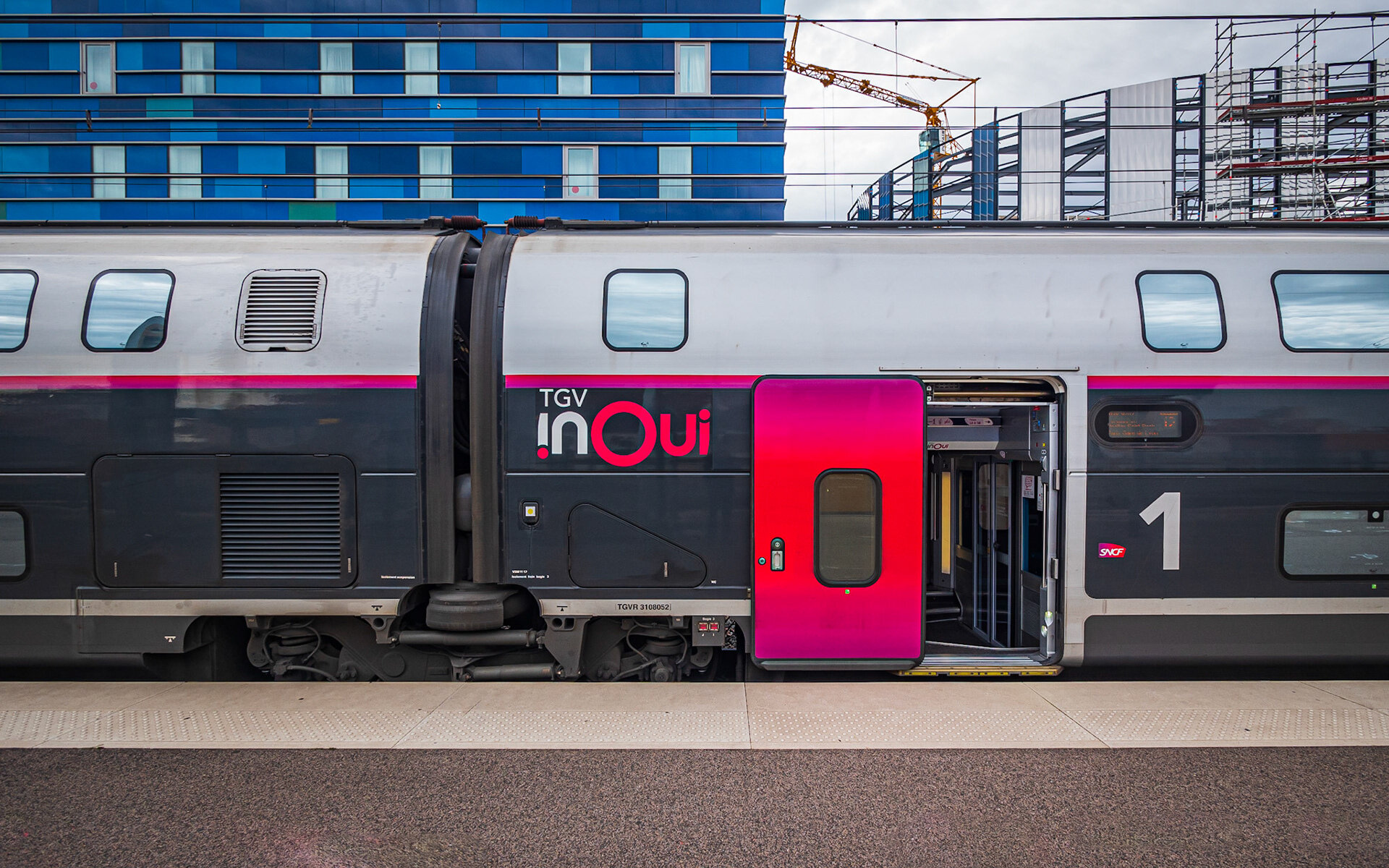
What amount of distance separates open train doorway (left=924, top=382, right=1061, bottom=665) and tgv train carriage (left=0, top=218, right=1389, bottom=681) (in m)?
0.13

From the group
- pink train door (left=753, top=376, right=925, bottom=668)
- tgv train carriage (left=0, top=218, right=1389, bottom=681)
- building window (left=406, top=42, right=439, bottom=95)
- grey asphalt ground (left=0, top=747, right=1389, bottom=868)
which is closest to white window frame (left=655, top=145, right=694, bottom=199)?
building window (left=406, top=42, right=439, bottom=95)

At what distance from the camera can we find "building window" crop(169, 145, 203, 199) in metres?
18.4

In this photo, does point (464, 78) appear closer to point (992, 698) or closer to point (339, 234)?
point (339, 234)

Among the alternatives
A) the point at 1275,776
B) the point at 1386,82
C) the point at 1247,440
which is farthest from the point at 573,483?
the point at 1386,82

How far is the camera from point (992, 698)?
15.0 feet

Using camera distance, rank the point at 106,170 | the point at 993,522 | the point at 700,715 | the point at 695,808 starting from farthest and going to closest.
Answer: the point at 106,170
the point at 993,522
the point at 700,715
the point at 695,808

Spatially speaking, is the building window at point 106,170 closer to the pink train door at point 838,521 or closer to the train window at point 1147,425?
the pink train door at point 838,521

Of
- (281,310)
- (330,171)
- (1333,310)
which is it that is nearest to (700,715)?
(281,310)

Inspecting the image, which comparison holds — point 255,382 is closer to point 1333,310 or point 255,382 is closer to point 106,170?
point 1333,310

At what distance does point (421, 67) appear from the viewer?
18.8m

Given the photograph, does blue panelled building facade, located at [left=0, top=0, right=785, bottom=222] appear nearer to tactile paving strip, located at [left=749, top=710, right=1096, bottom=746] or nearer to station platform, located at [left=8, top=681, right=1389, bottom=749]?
station platform, located at [left=8, top=681, right=1389, bottom=749]

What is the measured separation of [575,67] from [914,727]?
1930 cm

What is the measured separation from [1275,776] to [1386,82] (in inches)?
1105

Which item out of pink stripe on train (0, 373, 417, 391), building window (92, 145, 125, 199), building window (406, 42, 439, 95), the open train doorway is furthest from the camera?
building window (406, 42, 439, 95)
